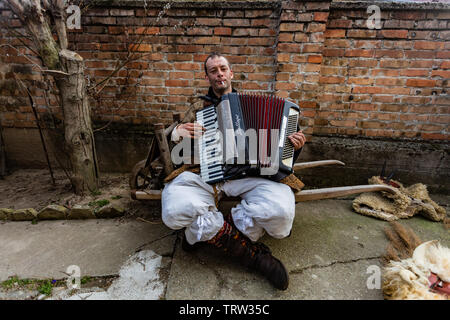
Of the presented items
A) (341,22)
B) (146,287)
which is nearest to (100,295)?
(146,287)

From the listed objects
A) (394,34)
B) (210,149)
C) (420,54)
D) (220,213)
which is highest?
(394,34)

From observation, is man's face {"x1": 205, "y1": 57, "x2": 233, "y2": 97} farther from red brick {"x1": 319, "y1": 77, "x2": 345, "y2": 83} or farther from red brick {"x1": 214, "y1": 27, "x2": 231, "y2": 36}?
red brick {"x1": 319, "y1": 77, "x2": 345, "y2": 83}

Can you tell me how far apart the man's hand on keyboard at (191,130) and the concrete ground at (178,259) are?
2.79 feet

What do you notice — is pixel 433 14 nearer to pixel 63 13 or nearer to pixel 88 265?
pixel 63 13

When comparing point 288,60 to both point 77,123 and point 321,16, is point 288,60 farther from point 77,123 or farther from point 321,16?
point 77,123

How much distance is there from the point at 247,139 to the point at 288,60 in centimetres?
130

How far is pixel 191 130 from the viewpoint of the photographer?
1802mm

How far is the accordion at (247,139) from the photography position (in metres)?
1.67

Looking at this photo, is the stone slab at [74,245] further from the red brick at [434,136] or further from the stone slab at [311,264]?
the red brick at [434,136]

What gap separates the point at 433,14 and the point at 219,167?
268 cm

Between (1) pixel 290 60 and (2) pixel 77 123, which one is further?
(1) pixel 290 60

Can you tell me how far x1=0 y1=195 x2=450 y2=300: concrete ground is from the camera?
1.49 m

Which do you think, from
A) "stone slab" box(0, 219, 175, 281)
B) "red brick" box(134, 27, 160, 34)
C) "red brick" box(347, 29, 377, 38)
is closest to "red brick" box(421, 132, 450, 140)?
"red brick" box(347, 29, 377, 38)

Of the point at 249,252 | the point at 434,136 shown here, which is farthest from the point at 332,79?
the point at 249,252
